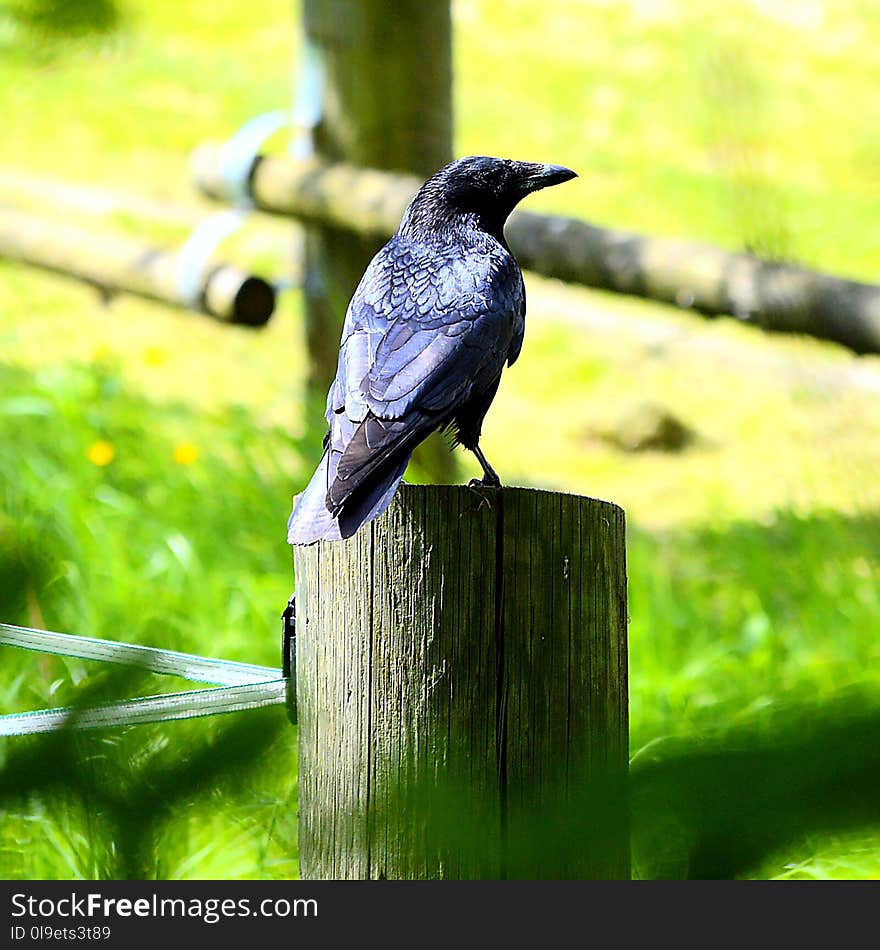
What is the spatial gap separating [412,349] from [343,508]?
0.36 metres

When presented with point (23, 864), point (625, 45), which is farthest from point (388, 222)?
point (625, 45)

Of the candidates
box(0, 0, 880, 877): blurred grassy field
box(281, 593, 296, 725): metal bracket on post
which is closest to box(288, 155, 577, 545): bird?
box(281, 593, 296, 725): metal bracket on post

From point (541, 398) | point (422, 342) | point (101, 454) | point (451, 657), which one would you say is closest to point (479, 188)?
point (422, 342)

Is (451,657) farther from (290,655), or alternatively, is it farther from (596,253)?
(596,253)

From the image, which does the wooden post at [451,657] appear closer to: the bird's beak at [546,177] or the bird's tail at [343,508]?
the bird's tail at [343,508]

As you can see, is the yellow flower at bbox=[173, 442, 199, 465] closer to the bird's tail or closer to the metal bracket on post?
the metal bracket on post

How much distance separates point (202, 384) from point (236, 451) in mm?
1709

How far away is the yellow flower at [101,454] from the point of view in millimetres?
3850

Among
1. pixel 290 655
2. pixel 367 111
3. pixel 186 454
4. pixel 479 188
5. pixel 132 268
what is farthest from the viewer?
pixel 132 268

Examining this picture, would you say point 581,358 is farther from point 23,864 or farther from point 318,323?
point 23,864

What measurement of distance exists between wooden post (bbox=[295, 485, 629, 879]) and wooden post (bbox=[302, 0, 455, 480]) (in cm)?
213

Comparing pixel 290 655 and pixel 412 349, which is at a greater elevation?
pixel 412 349

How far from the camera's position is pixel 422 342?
68.7 inches

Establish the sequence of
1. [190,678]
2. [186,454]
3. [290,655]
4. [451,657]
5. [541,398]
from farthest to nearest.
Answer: [541,398] → [186,454] → [290,655] → [190,678] → [451,657]
